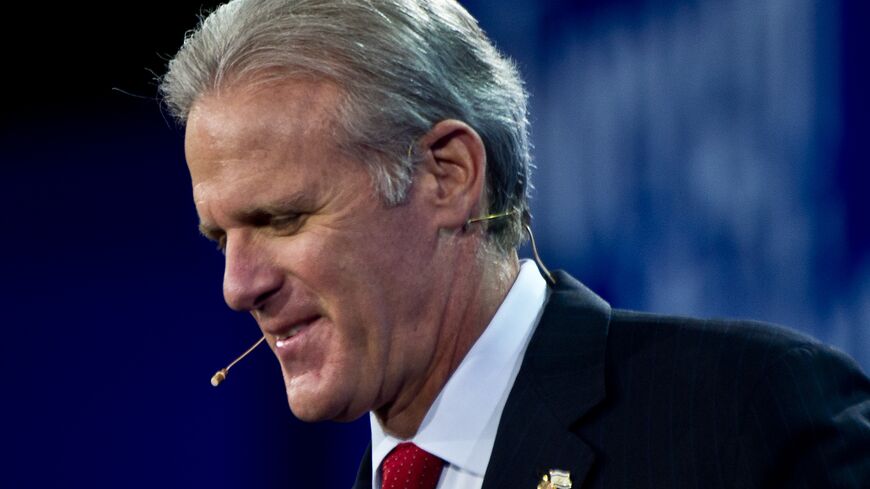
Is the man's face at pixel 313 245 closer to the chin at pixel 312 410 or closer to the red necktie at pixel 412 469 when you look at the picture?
the chin at pixel 312 410

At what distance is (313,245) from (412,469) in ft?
1.15

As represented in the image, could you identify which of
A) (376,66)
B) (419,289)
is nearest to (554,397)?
(419,289)

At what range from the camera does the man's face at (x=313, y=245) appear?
1467mm

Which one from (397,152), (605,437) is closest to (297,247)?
(397,152)

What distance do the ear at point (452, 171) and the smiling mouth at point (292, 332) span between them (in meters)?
0.22

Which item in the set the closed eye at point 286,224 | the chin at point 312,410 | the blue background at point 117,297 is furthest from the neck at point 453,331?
the blue background at point 117,297

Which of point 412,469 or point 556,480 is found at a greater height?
point 556,480

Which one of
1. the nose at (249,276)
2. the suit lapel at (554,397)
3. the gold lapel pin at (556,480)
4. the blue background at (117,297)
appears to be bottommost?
the blue background at (117,297)

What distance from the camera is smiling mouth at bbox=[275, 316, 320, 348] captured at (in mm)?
1508

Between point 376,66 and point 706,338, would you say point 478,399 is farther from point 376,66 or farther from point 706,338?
point 376,66

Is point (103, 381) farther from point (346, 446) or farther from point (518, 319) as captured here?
point (518, 319)

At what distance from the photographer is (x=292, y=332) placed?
1.52m

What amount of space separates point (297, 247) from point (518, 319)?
333mm

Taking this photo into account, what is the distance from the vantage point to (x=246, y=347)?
288cm
